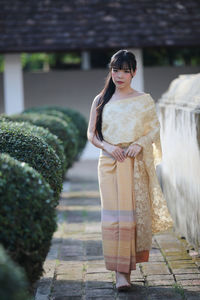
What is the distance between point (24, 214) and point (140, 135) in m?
1.77

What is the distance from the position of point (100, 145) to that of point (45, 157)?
472mm

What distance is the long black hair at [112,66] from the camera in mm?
4492

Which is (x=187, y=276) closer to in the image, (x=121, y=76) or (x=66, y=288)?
(x=66, y=288)

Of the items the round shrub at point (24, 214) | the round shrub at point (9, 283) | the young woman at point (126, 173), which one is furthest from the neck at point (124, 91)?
the round shrub at point (9, 283)

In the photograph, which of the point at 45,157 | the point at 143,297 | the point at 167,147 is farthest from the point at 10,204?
the point at 167,147

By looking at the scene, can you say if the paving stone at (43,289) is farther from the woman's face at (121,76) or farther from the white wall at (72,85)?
the white wall at (72,85)

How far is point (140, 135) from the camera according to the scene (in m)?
4.61

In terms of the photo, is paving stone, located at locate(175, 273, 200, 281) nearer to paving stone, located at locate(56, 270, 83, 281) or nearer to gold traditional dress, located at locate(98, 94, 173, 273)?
gold traditional dress, located at locate(98, 94, 173, 273)

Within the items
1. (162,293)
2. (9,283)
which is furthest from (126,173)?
(9,283)

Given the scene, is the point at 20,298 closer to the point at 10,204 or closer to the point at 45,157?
the point at 10,204

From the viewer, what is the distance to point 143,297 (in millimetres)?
4348

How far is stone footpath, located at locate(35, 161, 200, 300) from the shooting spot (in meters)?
4.44

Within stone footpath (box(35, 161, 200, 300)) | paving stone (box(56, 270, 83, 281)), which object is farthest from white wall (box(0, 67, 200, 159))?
paving stone (box(56, 270, 83, 281))

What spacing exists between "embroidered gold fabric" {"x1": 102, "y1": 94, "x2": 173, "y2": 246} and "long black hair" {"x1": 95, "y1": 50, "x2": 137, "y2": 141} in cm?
8
